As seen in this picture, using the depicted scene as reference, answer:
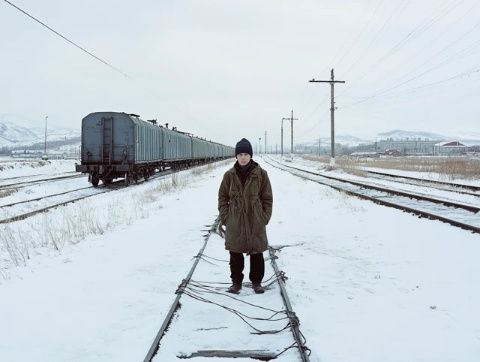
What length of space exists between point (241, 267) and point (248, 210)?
703mm

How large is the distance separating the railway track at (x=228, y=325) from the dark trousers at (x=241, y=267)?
0.16 m

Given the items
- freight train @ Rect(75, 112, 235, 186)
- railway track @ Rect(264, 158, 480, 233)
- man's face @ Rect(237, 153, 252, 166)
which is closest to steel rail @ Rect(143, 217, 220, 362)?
man's face @ Rect(237, 153, 252, 166)

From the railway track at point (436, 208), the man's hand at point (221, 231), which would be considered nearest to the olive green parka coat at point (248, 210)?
the man's hand at point (221, 231)

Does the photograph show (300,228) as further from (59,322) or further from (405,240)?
(59,322)

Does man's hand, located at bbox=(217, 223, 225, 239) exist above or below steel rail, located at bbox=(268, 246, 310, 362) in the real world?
above

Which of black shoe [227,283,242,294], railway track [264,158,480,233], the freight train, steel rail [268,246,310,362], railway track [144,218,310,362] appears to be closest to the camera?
steel rail [268,246,310,362]

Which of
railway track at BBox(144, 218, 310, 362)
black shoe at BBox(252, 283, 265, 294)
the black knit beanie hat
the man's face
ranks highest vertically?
the black knit beanie hat

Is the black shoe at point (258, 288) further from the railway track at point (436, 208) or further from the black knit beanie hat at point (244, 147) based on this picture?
the railway track at point (436, 208)

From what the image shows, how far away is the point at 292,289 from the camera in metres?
5.28

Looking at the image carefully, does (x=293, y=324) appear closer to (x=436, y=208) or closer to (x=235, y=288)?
(x=235, y=288)

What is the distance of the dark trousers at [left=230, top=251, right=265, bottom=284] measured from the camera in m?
5.28

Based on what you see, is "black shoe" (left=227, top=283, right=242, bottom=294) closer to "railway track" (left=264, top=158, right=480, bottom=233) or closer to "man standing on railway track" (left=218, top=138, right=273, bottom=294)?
"man standing on railway track" (left=218, top=138, right=273, bottom=294)

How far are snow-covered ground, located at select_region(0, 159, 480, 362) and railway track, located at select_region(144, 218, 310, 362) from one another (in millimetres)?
43

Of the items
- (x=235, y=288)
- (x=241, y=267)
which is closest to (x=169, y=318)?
(x=235, y=288)
